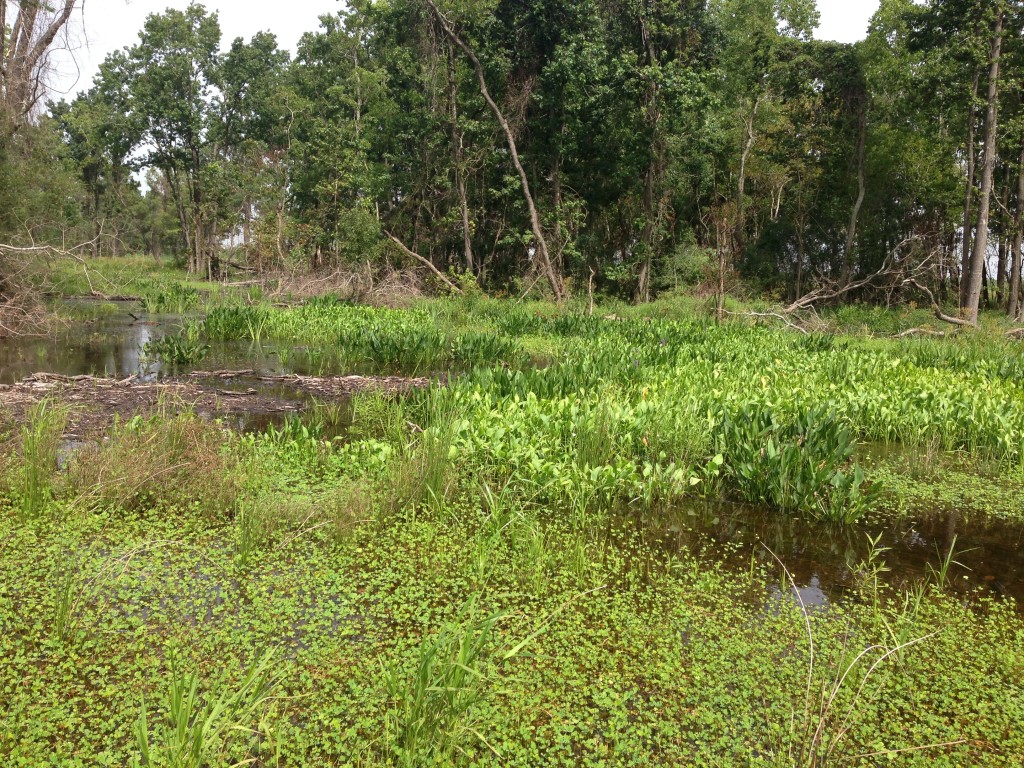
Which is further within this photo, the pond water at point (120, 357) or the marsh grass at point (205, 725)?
the pond water at point (120, 357)

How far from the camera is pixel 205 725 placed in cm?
212

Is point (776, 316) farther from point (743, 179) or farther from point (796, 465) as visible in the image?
point (743, 179)

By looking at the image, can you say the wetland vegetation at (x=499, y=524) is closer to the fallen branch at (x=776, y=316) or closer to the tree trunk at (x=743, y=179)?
the fallen branch at (x=776, y=316)

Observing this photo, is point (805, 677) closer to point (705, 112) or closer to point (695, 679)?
point (695, 679)

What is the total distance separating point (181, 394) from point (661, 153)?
19.6 meters

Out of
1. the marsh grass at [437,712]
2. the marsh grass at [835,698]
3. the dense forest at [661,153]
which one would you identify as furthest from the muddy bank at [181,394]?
the dense forest at [661,153]

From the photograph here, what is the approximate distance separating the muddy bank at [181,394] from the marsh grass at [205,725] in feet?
12.4

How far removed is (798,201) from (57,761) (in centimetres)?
2927

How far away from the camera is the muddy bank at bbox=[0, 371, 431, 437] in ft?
21.1

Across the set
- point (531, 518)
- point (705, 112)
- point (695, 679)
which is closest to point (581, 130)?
point (705, 112)

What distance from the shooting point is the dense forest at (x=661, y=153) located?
20953mm

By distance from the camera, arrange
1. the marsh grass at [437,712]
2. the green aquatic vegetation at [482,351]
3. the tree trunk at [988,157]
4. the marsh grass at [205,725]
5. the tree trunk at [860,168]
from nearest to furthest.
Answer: the marsh grass at [205,725] < the marsh grass at [437,712] < the green aquatic vegetation at [482,351] < the tree trunk at [988,157] < the tree trunk at [860,168]

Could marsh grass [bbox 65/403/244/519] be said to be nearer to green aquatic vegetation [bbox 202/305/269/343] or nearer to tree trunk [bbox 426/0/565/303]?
green aquatic vegetation [bbox 202/305/269/343]

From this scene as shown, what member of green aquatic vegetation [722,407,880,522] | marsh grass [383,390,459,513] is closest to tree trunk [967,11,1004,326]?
green aquatic vegetation [722,407,880,522]
